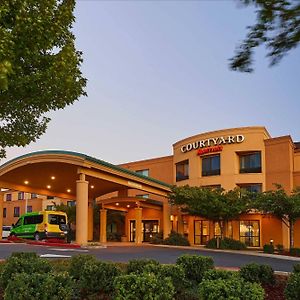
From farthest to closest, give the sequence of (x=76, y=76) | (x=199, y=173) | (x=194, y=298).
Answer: (x=199, y=173)
(x=76, y=76)
(x=194, y=298)

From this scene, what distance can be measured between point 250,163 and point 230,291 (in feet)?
102

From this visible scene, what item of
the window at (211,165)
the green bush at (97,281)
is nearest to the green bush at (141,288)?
the green bush at (97,281)

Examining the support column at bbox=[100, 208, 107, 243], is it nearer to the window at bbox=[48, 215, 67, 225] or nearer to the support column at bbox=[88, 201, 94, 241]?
the support column at bbox=[88, 201, 94, 241]

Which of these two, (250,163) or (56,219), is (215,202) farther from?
(56,219)

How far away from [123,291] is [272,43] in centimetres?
422

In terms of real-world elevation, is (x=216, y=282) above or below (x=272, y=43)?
below

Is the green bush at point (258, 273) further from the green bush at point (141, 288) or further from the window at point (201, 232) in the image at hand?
the window at point (201, 232)

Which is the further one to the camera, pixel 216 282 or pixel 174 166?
pixel 174 166

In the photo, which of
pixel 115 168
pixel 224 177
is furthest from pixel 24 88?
pixel 224 177

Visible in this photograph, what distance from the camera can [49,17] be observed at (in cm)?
830

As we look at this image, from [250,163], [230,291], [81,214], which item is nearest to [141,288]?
[230,291]

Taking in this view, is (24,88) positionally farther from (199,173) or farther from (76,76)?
(199,173)

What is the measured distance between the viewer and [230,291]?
20.3 ft

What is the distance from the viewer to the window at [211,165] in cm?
3756
